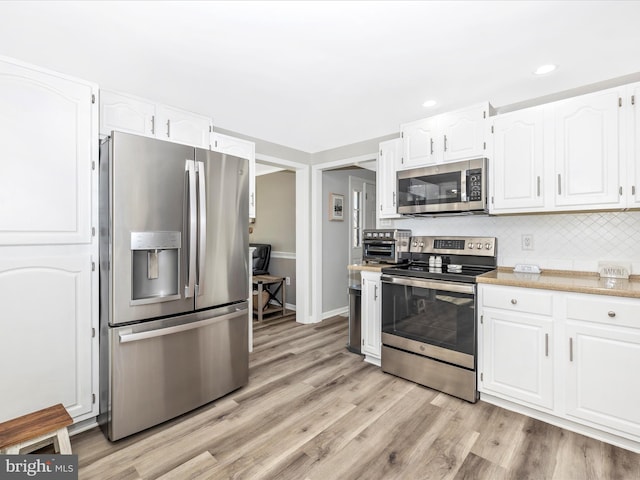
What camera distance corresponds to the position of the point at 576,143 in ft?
7.31

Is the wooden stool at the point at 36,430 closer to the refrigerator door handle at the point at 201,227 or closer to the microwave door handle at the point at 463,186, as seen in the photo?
the refrigerator door handle at the point at 201,227

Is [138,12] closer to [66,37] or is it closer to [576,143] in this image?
[66,37]

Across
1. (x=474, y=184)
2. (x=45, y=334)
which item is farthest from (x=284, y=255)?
(x=45, y=334)

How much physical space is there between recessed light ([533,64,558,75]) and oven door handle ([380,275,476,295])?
5.29 feet

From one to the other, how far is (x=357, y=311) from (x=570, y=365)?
1840 millimetres

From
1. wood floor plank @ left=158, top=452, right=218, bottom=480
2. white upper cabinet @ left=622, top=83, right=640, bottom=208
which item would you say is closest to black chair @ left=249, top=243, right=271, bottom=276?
wood floor plank @ left=158, top=452, right=218, bottom=480

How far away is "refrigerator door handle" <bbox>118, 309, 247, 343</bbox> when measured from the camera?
1.91 meters

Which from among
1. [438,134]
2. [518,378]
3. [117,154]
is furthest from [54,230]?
[518,378]

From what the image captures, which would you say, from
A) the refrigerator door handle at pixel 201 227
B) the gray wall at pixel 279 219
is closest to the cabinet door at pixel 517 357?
the refrigerator door handle at pixel 201 227

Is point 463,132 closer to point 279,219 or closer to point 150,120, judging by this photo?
point 150,120

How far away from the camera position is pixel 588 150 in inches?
86.1

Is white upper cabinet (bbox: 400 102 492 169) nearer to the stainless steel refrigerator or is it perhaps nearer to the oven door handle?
the oven door handle

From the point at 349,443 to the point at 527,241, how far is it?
2149mm

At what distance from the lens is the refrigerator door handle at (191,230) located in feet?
7.11
